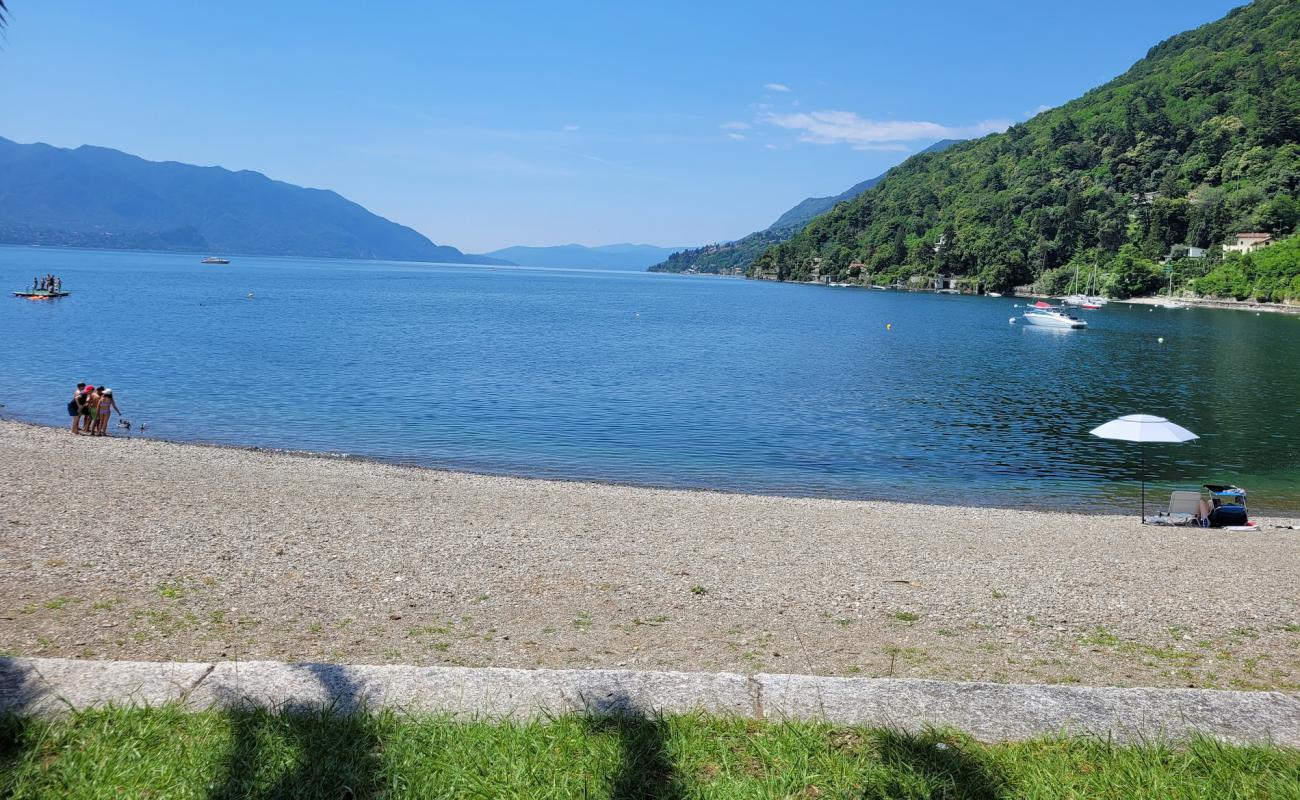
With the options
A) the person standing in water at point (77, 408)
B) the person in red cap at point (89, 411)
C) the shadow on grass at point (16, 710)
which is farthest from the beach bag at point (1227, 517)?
the person standing in water at point (77, 408)

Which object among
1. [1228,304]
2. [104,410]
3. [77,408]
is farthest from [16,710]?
[1228,304]

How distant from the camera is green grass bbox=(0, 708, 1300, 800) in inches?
159

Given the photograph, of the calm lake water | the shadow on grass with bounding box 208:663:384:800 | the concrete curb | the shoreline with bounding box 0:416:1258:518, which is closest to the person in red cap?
the shoreline with bounding box 0:416:1258:518

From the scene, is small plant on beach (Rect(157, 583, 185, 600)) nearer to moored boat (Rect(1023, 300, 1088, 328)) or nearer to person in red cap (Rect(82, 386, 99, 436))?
person in red cap (Rect(82, 386, 99, 436))

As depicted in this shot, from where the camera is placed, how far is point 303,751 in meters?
4.23

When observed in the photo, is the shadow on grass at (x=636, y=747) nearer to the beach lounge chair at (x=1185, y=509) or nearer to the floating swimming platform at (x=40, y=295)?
the beach lounge chair at (x=1185, y=509)

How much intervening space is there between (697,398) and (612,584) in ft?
94.6

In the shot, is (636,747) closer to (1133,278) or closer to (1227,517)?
(1227,517)

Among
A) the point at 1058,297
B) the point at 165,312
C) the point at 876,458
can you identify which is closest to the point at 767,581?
the point at 876,458

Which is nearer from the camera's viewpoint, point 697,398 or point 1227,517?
point 1227,517

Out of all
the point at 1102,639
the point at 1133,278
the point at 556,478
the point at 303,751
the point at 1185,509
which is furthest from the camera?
the point at 1133,278

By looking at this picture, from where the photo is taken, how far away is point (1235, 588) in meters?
11.7

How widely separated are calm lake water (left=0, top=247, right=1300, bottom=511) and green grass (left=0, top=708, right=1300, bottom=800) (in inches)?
705

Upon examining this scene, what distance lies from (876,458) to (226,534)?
66.3 ft
